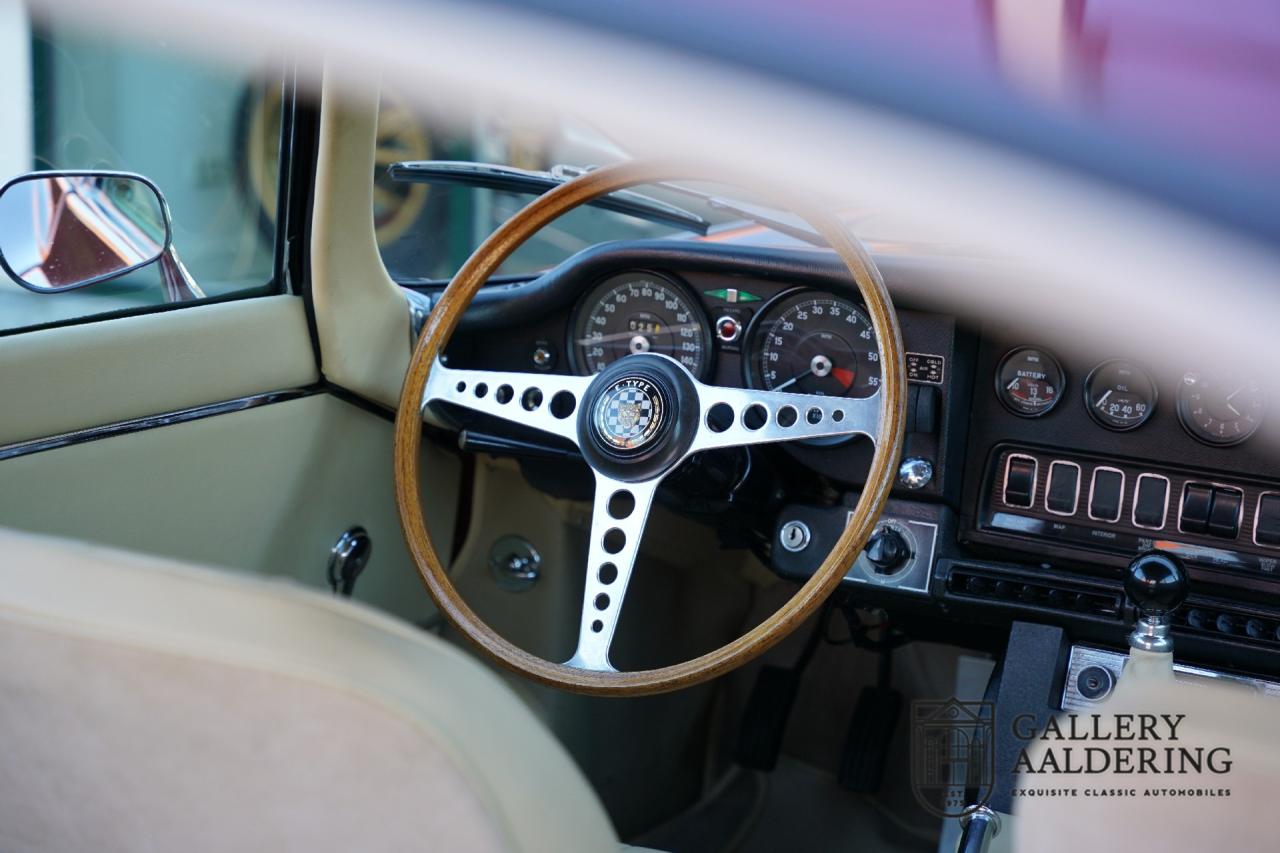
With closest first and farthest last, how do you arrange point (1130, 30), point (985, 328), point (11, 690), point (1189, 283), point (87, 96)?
1. point (1130, 30)
2. point (1189, 283)
3. point (11, 690)
4. point (87, 96)
5. point (985, 328)

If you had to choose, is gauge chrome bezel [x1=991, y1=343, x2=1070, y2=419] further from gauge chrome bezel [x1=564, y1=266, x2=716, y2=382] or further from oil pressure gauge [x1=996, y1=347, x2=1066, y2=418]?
gauge chrome bezel [x1=564, y1=266, x2=716, y2=382]

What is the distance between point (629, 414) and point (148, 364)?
0.66 meters

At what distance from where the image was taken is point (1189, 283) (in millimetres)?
786

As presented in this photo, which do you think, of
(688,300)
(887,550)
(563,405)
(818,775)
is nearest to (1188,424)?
(887,550)

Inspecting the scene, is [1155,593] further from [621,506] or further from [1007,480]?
[621,506]

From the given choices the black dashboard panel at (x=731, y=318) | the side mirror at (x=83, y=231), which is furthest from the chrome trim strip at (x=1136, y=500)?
the side mirror at (x=83, y=231)

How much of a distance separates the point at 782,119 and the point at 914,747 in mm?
2093

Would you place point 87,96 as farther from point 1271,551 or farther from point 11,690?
point 1271,551

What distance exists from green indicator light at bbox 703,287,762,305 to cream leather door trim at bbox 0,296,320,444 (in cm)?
65

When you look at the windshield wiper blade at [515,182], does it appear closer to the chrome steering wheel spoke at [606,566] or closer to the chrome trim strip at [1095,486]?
the chrome steering wheel spoke at [606,566]

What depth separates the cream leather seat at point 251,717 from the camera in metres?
0.85

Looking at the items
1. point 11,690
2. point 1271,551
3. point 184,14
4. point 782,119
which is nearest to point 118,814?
point 11,690

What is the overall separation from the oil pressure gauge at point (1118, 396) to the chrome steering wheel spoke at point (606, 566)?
0.67m

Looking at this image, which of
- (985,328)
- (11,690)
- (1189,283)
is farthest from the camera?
(985,328)
